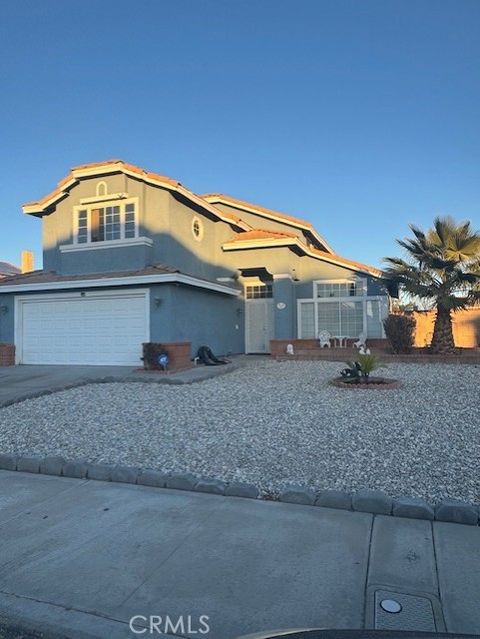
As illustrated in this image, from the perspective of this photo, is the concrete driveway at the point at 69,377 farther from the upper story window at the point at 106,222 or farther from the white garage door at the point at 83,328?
the upper story window at the point at 106,222

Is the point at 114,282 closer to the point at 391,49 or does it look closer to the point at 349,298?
the point at 349,298

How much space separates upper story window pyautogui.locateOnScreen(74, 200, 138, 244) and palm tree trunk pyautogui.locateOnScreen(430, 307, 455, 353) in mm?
10178

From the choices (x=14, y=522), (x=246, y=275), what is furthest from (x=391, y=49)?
(x=14, y=522)

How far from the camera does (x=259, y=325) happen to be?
63.1ft

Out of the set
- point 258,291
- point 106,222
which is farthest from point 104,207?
point 258,291

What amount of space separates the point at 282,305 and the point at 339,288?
2.49 meters

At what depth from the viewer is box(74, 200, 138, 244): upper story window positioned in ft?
51.2

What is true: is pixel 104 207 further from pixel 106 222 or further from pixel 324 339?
pixel 324 339

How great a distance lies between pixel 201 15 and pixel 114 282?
24.9ft

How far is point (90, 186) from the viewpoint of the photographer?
52.7 ft

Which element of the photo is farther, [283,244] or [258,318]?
[258,318]

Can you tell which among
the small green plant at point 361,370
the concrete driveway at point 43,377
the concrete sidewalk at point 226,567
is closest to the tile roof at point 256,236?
the concrete driveway at point 43,377

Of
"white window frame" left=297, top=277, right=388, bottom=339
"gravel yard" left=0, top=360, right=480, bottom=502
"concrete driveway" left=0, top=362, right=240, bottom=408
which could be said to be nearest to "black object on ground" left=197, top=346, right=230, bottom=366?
"concrete driveway" left=0, top=362, right=240, bottom=408

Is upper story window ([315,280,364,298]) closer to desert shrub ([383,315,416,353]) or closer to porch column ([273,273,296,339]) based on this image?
porch column ([273,273,296,339])
